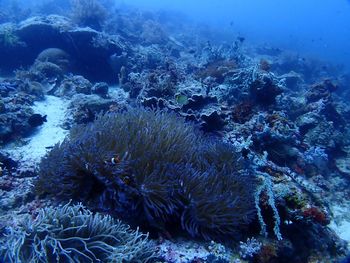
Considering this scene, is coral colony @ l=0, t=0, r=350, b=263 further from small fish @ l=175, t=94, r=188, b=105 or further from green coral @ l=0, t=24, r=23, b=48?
green coral @ l=0, t=24, r=23, b=48

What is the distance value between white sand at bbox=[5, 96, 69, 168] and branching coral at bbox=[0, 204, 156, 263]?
99.6 inches

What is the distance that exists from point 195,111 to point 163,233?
142 inches

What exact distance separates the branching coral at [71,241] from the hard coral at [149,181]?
1.29 feet

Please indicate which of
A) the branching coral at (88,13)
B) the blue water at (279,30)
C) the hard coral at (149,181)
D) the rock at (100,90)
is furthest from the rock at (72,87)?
the blue water at (279,30)

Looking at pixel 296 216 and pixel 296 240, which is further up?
pixel 296 216

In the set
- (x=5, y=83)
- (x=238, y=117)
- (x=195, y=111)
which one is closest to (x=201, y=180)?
(x=195, y=111)

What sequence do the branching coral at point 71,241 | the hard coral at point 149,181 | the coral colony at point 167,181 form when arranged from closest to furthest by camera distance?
the branching coral at point 71,241 → the coral colony at point 167,181 → the hard coral at point 149,181

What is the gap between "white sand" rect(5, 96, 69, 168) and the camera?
5.55 m

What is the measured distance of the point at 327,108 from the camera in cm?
1102

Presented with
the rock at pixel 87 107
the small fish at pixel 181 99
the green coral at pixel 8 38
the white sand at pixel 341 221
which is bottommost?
the green coral at pixel 8 38

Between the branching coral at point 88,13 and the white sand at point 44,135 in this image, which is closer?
the white sand at point 44,135

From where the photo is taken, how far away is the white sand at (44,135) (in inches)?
219

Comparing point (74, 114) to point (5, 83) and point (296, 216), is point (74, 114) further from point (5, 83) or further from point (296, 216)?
point (296, 216)

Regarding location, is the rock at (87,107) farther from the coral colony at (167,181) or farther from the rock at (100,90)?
the rock at (100,90)
